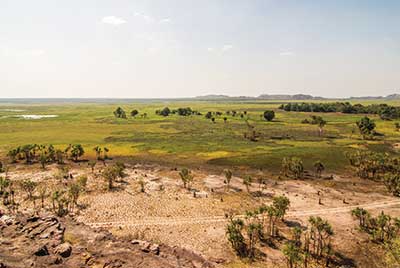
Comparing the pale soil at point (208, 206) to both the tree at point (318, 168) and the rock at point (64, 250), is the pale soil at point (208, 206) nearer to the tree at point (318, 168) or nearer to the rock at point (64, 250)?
the tree at point (318, 168)

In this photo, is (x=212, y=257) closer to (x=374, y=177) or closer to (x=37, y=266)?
(x=37, y=266)

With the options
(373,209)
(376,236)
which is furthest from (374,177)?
(376,236)

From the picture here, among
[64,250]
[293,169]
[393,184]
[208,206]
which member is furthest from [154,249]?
[393,184]

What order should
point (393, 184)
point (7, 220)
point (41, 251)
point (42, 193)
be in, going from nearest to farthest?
point (41, 251) < point (7, 220) < point (42, 193) < point (393, 184)

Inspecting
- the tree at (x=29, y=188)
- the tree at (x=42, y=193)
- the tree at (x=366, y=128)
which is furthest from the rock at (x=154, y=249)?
the tree at (x=366, y=128)

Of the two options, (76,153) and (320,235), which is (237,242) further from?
(76,153)

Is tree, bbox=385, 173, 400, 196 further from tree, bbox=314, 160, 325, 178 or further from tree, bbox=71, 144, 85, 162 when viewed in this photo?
tree, bbox=71, 144, 85, 162

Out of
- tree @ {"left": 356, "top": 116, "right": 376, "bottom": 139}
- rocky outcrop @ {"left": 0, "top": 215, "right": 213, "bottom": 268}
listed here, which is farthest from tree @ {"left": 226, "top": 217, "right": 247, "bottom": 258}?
tree @ {"left": 356, "top": 116, "right": 376, "bottom": 139}
